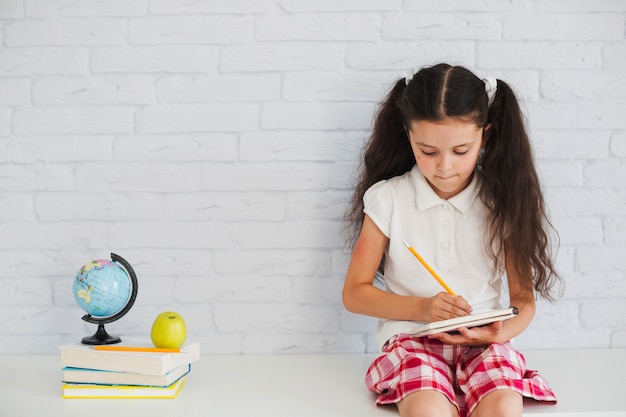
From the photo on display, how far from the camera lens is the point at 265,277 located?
2002 millimetres

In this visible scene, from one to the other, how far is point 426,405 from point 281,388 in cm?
37

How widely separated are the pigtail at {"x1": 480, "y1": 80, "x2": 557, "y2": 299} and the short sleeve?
0.22 metres

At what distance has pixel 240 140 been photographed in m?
1.97

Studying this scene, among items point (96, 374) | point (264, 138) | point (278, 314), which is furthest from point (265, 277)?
point (96, 374)

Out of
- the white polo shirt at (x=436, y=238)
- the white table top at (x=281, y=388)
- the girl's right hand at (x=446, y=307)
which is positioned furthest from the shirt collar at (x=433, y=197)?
the white table top at (x=281, y=388)

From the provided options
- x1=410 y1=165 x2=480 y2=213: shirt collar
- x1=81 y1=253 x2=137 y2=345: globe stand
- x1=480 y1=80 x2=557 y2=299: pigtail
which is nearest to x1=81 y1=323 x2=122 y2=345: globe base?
x1=81 y1=253 x2=137 y2=345: globe stand

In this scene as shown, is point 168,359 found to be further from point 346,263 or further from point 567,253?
point 567,253

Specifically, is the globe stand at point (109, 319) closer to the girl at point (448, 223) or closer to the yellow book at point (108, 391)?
the yellow book at point (108, 391)

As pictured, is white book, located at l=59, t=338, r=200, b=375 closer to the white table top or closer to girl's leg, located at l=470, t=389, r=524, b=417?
the white table top

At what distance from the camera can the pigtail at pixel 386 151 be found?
6.02 feet

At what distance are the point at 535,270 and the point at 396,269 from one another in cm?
32

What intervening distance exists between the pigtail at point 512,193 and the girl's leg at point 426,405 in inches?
15.9

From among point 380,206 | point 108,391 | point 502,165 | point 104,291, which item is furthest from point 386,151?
point 108,391

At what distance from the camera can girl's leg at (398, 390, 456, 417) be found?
146 cm
